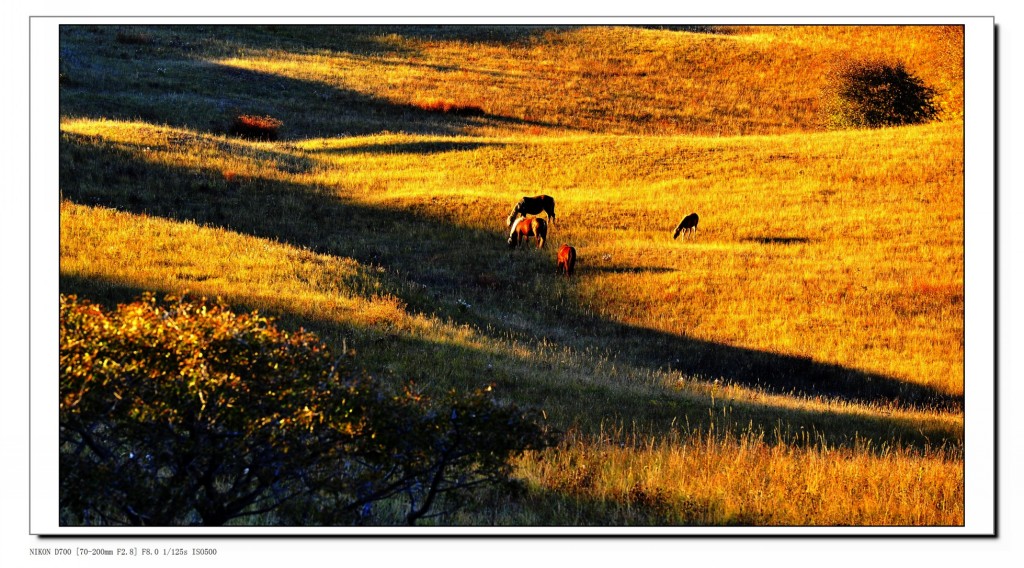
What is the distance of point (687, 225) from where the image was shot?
2884 cm

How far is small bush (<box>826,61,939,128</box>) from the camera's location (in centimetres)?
4181

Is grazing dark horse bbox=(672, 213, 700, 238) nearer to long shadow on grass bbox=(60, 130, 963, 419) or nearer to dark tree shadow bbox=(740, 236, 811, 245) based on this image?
dark tree shadow bbox=(740, 236, 811, 245)

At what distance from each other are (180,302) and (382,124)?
3967 cm

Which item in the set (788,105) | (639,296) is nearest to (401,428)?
(639,296)

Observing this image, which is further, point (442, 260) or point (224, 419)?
point (442, 260)

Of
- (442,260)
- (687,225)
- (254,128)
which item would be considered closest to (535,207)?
(687,225)

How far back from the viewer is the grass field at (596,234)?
33.6 feet

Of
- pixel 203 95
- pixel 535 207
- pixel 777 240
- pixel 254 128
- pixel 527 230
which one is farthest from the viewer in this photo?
pixel 203 95

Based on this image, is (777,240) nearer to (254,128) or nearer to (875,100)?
(875,100)

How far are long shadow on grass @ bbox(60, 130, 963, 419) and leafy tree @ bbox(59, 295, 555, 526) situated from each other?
34.0 feet

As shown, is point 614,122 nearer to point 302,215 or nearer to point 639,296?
point 302,215

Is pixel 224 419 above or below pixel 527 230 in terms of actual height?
below

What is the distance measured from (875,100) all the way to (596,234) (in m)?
23.6
